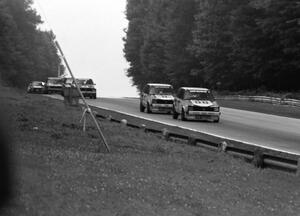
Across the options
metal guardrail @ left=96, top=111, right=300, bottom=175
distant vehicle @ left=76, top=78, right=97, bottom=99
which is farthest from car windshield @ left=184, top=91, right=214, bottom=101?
distant vehicle @ left=76, top=78, right=97, bottom=99

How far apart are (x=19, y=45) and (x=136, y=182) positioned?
86617 millimetres

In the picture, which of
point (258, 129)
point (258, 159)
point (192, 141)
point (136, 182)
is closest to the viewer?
point (136, 182)

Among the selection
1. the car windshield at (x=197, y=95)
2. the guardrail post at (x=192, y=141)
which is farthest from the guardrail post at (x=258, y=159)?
the car windshield at (x=197, y=95)

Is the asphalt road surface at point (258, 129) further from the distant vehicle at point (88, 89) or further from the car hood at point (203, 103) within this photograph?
the distant vehicle at point (88, 89)

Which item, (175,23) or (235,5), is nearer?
(235,5)

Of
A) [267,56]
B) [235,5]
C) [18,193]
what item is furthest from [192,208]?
[235,5]

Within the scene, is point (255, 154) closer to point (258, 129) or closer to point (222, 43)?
point (258, 129)

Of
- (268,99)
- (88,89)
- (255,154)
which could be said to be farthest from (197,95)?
(88,89)

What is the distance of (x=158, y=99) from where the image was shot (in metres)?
33.9

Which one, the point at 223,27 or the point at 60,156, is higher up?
the point at 223,27

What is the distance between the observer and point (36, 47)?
365 ft

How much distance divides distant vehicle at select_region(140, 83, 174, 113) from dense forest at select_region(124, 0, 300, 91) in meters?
14.7

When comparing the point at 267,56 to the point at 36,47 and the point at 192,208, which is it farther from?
the point at 36,47

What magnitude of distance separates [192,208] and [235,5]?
5252 centimetres
